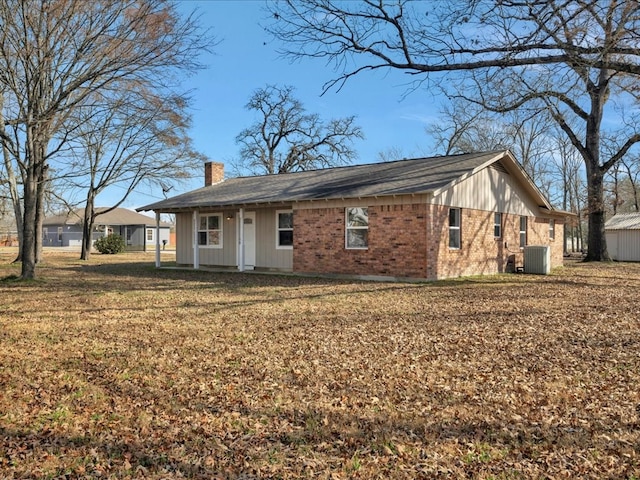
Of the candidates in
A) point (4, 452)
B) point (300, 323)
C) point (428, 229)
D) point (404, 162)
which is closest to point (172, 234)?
point (404, 162)

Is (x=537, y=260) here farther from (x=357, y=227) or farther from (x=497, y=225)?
(x=357, y=227)

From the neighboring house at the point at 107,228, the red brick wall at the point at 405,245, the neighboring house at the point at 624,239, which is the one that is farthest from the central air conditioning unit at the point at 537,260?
the neighboring house at the point at 107,228

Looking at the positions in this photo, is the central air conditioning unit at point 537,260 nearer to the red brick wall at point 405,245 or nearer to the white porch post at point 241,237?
the red brick wall at point 405,245

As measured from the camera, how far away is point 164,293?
12.3 meters

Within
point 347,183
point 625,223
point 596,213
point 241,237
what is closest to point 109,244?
point 241,237

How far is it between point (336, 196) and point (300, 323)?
7.68m

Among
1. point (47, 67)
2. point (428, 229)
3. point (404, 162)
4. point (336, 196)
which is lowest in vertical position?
point (428, 229)

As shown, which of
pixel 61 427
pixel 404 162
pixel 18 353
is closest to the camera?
pixel 61 427

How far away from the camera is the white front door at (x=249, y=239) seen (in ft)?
62.1

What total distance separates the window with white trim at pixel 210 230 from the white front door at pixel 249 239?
1447mm

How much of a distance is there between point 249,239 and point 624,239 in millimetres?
24886

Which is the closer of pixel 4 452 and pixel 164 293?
pixel 4 452

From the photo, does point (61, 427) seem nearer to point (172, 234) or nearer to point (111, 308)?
point (111, 308)

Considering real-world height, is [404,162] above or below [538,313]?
above
